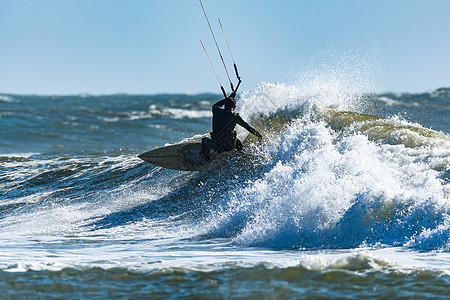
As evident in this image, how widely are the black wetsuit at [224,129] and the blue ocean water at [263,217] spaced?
531 millimetres

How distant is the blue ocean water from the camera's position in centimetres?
504

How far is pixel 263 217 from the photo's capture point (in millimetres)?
7457

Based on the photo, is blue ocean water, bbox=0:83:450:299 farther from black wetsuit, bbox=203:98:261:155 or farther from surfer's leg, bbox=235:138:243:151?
black wetsuit, bbox=203:98:261:155

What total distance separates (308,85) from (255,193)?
15.1 ft

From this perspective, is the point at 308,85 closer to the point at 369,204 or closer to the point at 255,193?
the point at 255,193

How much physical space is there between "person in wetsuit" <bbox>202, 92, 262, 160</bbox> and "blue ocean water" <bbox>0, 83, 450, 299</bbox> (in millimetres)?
521

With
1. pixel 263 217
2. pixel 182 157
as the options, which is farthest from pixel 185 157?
pixel 263 217

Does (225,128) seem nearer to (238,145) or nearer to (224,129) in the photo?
(224,129)

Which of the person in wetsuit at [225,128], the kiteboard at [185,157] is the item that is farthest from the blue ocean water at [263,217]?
the person in wetsuit at [225,128]

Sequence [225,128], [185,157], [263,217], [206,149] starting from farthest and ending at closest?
[185,157], [206,149], [225,128], [263,217]

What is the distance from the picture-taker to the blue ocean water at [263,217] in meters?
5.04

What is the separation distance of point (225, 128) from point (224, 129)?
29 mm

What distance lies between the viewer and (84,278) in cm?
522

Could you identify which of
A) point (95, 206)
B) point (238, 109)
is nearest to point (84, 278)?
point (95, 206)
